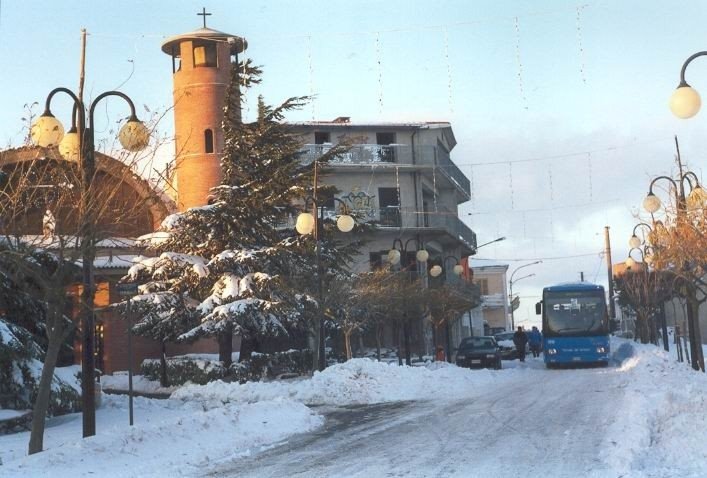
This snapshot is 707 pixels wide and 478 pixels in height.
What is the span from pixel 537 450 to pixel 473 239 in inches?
2134

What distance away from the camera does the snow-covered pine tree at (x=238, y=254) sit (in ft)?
99.6

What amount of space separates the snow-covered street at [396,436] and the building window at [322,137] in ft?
106

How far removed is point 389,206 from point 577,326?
18801 mm

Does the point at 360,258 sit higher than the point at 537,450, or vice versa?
the point at 360,258

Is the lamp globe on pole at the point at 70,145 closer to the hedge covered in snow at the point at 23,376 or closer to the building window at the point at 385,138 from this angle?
the hedge covered in snow at the point at 23,376

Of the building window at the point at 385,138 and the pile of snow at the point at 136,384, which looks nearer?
the pile of snow at the point at 136,384

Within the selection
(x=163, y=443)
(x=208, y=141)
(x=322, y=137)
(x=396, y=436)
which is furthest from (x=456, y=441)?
(x=322, y=137)

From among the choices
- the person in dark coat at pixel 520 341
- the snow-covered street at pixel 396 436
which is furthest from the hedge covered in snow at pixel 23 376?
the person in dark coat at pixel 520 341

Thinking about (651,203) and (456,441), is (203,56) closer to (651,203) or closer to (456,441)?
(651,203)

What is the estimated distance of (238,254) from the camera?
30.7 meters

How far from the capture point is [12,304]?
2177cm

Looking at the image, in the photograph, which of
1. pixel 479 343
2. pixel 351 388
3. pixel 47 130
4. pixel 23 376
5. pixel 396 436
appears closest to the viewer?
pixel 47 130

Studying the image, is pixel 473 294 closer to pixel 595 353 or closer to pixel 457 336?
pixel 457 336

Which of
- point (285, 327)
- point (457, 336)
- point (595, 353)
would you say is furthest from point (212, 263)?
point (457, 336)
